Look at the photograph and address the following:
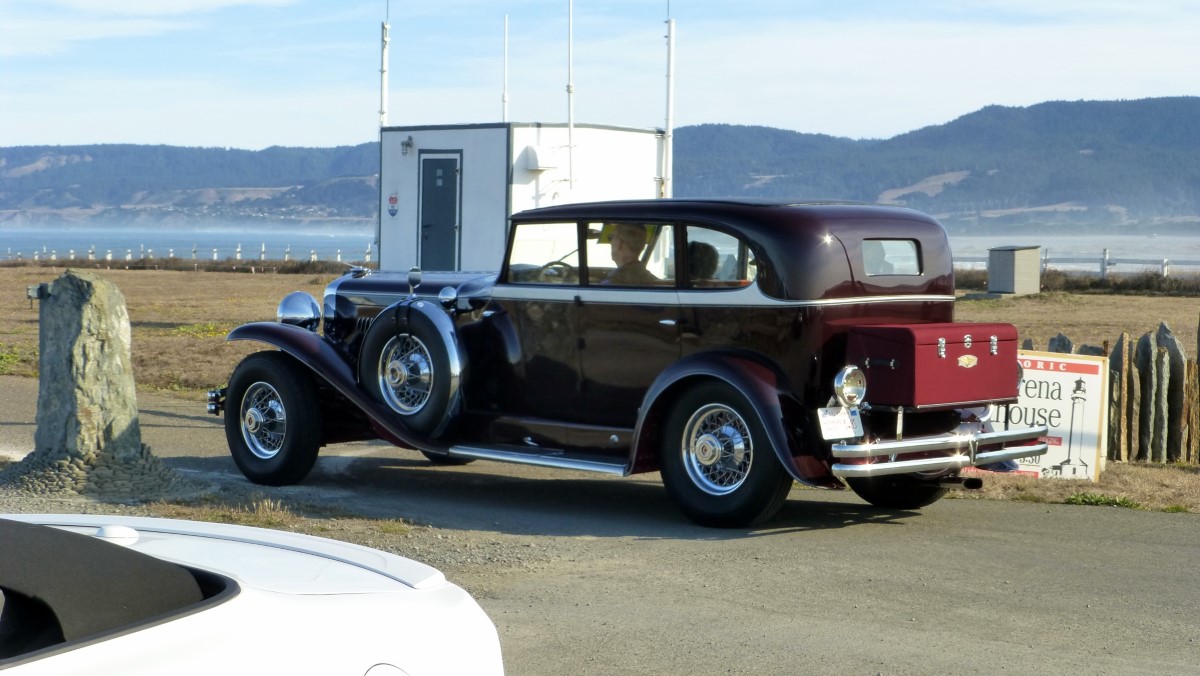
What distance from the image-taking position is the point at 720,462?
814cm

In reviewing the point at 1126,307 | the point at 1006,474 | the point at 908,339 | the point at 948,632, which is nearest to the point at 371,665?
the point at 948,632

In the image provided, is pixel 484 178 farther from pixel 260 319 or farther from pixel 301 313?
pixel 260 319

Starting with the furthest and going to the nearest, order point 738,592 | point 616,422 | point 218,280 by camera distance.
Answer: point 218,280
point 616,422
point 738,592

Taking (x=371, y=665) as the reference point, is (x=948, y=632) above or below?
below

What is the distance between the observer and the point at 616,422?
870cm

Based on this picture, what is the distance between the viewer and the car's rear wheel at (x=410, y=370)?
9.14 m

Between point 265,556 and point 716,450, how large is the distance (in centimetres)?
481

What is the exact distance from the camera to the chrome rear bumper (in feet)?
25.2

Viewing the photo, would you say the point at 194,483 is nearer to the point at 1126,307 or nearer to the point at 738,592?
the point at 738,592

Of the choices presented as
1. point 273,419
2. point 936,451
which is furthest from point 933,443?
point 273,419

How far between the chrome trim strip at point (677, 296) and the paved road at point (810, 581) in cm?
128

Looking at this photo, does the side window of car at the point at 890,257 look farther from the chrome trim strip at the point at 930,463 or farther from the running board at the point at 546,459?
the running board at the point at 546,459

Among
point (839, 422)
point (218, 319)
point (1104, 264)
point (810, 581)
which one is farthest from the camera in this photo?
point (1104, 264)

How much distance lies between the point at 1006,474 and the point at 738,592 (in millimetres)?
4170
